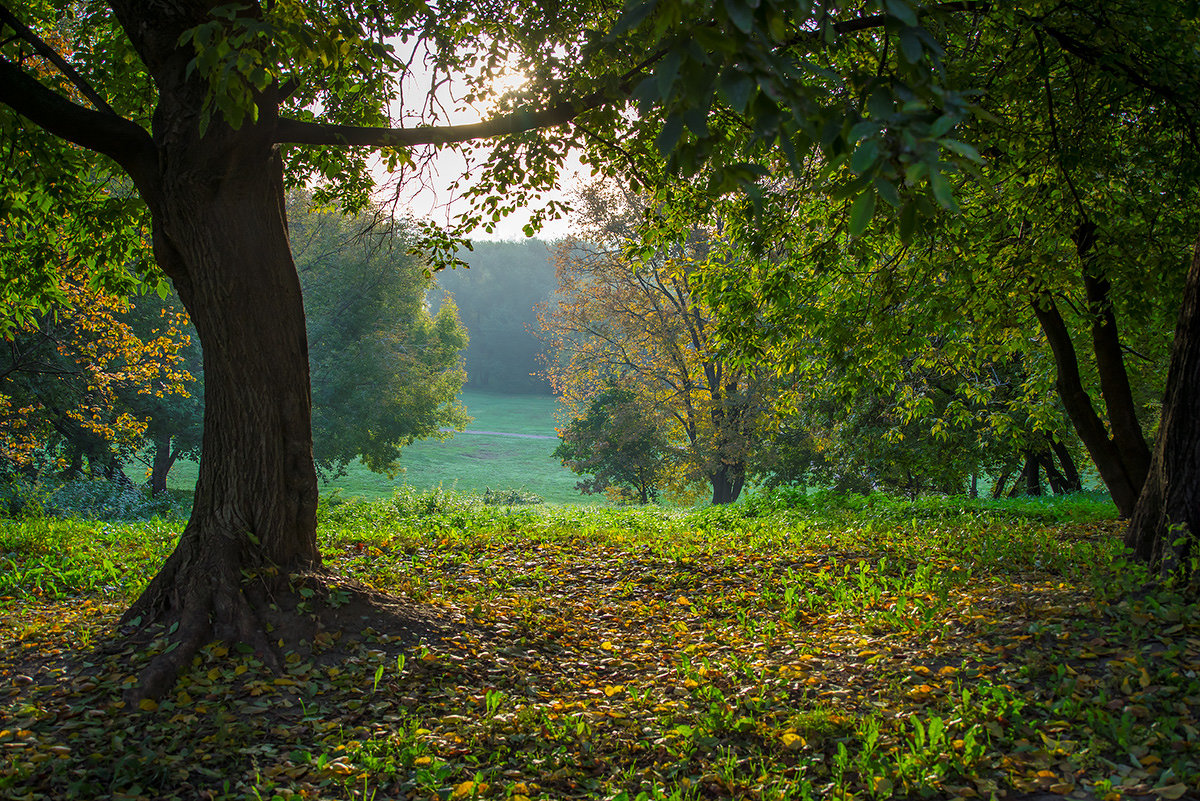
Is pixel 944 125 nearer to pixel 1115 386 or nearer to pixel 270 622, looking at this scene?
pixel 270 622

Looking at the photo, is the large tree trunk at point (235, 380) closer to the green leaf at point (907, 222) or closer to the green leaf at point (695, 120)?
the green leaf at point (695, 120)

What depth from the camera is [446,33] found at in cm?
664

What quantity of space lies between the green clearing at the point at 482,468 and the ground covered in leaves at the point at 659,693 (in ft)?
66.1

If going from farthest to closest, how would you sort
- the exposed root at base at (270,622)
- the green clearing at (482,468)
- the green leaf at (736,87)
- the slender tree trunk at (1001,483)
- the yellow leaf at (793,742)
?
the green clearing at (482,468)
the slender tree trunk at (1001,483)
the exposed root at base at (270,622)
the yellow leaf at (793,742)
the green leaf at (736,87)

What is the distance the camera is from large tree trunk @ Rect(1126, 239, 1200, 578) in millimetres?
4477

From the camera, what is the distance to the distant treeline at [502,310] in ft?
213

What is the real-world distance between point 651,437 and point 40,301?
1587 centimetres

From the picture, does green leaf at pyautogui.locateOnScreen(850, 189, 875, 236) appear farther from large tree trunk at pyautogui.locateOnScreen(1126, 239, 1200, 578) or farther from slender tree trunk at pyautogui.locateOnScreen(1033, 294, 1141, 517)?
slender tree trunk at pyautogui.locateOnScreen(1033, 294, 1141, 517)

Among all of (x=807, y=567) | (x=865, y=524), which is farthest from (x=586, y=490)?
(x=807, y=567)

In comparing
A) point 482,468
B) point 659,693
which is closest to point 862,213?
point 659,693

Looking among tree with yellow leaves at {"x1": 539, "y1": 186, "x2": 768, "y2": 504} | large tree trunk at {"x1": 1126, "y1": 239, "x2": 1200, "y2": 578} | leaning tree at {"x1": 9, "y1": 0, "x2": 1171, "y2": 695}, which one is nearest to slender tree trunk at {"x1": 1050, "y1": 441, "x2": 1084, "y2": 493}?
tree with yellow leaves at {"x1": 539, "y1": 186, "x2": 768, "y2": 504}

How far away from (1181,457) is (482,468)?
3630cm

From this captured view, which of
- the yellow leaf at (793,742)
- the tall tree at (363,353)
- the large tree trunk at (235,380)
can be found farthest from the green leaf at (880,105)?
the tall tree at (363,353)

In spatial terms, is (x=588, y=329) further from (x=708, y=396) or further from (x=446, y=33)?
(x=446, y=33)
